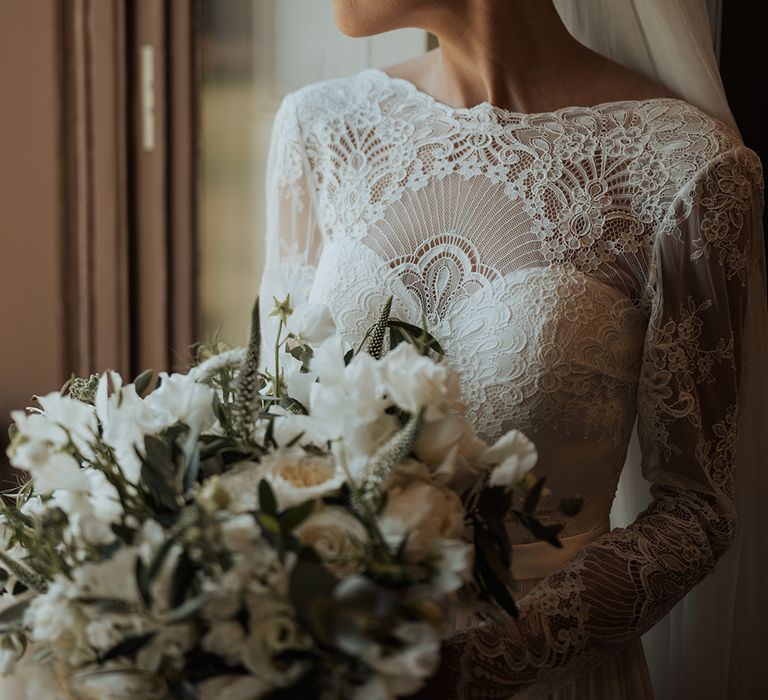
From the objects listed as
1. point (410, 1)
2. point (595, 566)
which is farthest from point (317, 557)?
point (410, 1)

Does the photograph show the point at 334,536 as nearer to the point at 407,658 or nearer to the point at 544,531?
the point at 407,658

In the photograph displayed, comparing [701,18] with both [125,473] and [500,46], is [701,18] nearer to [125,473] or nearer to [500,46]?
[500,46]

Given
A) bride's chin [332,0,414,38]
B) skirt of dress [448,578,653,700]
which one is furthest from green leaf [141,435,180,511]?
bride's chin [332,0,414,38]

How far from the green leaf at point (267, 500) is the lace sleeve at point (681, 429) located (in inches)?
19.4

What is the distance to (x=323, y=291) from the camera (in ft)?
4.21

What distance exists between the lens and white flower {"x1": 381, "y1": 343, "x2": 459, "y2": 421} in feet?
2.33

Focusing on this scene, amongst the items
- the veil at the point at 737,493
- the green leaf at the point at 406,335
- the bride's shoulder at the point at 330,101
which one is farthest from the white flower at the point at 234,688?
the bride's shoulder at the point at 330,101

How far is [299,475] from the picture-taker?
0.71 m

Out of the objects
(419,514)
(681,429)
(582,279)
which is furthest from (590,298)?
(419,514)

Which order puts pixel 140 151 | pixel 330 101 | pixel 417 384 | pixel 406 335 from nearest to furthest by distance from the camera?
pixel 417 384, pixel 406 335, pixel 330 101, pixel 140 151

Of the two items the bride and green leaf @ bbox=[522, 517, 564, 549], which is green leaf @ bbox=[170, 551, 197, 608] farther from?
the bride

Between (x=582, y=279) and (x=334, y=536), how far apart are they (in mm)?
622

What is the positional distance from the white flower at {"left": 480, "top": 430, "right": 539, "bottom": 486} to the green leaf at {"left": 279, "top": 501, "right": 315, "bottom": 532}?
0.55 feet

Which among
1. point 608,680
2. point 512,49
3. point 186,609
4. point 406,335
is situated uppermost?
point 512,49
